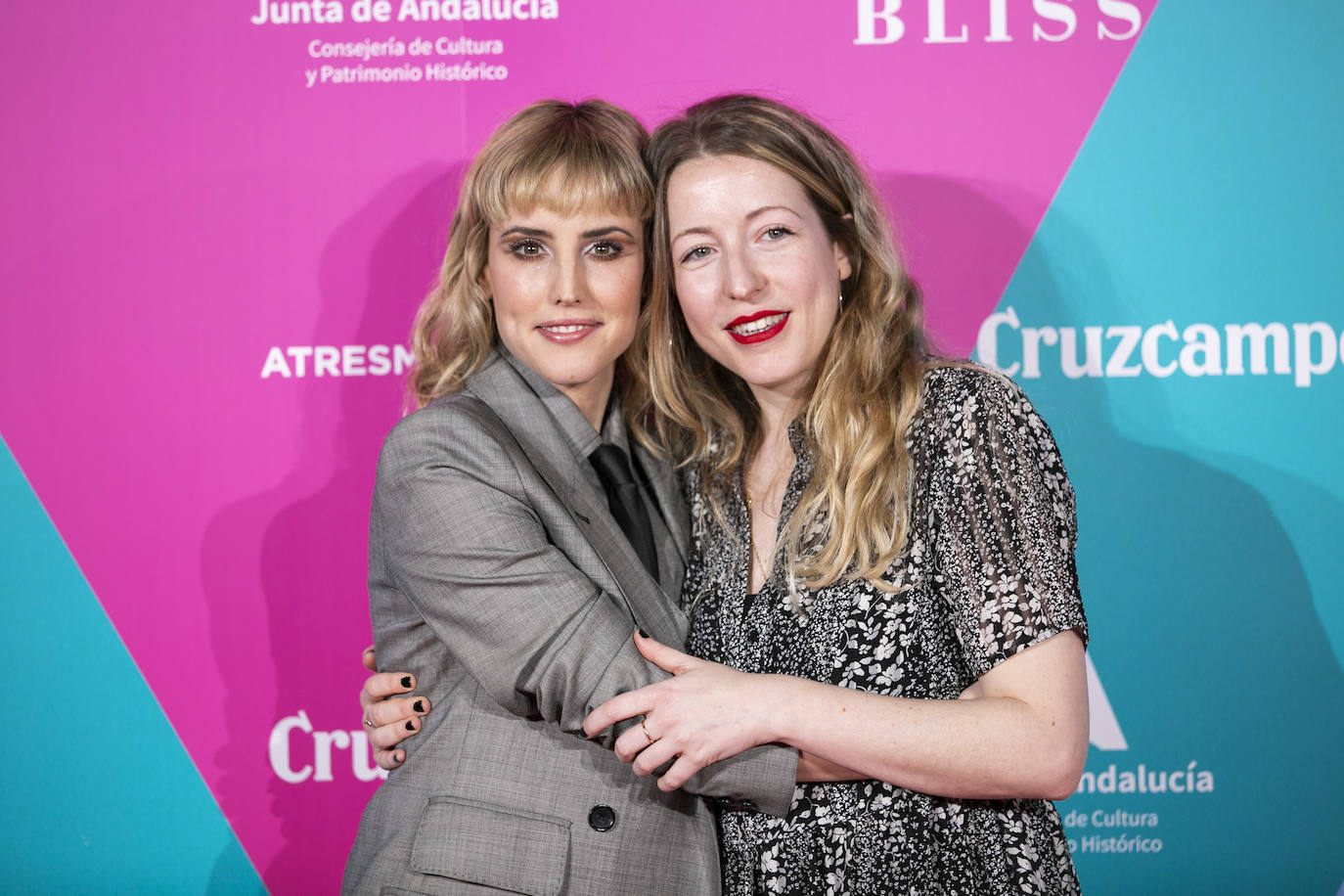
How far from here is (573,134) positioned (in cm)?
215

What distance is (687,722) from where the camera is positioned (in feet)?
5.53

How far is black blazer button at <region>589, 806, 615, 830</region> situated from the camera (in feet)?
6.00

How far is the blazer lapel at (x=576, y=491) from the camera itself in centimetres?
196

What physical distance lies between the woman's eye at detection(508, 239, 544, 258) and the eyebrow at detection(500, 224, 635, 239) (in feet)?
0.06

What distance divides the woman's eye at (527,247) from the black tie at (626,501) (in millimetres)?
379

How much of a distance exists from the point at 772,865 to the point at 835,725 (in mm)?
300

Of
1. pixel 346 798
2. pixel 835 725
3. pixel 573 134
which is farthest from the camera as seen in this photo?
pixel 346 798

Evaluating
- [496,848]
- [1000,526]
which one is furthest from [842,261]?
[496,848]

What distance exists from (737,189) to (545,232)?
36 centimetres

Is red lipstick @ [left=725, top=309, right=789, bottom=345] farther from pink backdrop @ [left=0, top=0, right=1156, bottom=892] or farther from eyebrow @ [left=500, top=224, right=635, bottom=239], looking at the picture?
pink backdrop @ [left=0, top=0, right=1156, bottom=892]

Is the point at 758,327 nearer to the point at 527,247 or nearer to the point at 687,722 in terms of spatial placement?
the point at 527,247

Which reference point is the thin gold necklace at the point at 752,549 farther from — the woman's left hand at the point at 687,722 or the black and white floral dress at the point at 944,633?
the woman's left hand at the point at 687,722

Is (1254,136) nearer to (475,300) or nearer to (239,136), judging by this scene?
(475,300)

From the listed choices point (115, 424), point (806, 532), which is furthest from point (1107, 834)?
point (115, 424)
